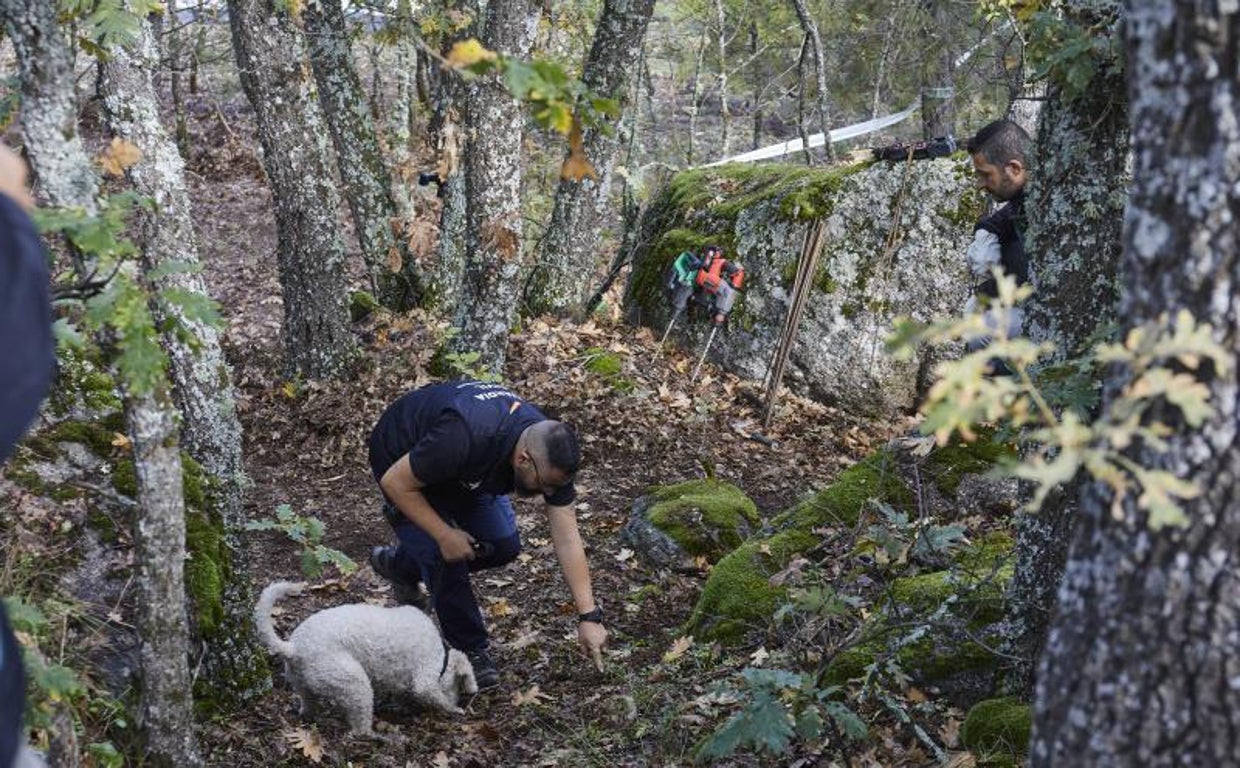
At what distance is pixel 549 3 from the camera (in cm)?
1023

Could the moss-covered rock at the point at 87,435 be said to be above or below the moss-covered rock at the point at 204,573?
above

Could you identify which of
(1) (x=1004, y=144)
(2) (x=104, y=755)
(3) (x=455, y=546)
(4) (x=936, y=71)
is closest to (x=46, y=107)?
(2) (x=104, y=755)

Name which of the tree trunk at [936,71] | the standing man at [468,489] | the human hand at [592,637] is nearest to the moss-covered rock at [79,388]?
the standing man at [468,489]

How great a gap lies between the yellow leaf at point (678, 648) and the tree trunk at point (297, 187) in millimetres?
5107

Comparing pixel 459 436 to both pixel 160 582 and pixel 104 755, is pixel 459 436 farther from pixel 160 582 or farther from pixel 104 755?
pixel 104 755

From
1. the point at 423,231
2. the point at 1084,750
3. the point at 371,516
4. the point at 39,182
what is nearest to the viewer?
the point at 1084,750

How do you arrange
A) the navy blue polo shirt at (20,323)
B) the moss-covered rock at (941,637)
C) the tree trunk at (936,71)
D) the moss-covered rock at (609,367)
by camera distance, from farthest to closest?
the tree trunk at (936,71) < the moss-covered rock at (609,367) < the moss-covered rock at (941,637) < the navy blue polo shirt at (20,323)

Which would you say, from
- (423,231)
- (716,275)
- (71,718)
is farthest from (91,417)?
(716,275)

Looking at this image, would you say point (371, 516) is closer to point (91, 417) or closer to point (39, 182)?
point (91, 417)

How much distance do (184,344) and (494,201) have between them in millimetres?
4377

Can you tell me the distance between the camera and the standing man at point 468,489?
505cm

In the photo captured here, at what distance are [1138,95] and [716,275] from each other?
8.20m

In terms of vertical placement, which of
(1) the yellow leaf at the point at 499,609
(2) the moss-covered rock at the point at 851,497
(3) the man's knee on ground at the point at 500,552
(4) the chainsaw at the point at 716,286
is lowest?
(1) the yellow leaf at the point at 499,609

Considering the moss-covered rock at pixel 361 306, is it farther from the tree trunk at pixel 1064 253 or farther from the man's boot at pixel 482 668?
the tree trunk at pixel 1064 253
